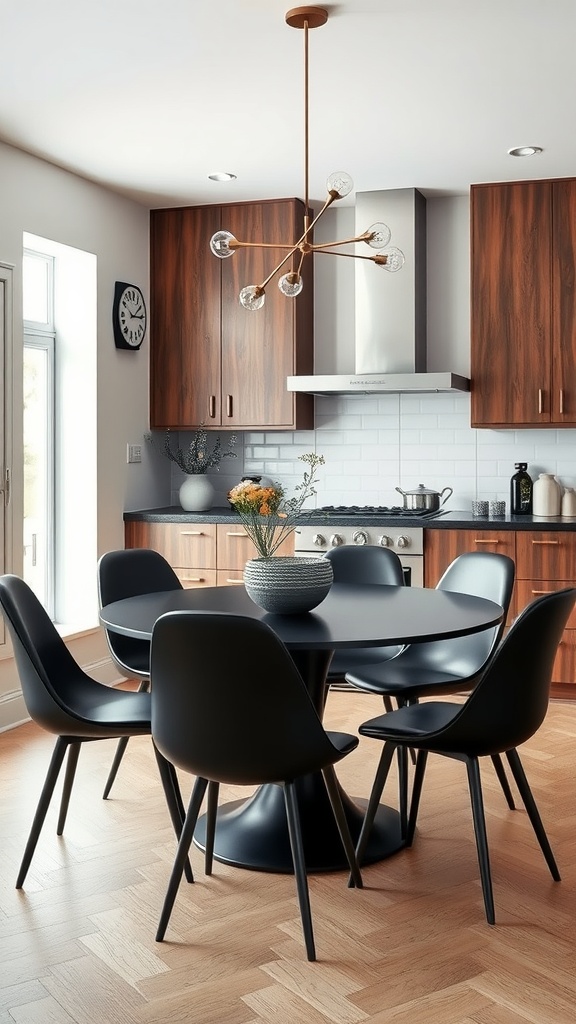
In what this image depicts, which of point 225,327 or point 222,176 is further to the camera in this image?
point 225,327

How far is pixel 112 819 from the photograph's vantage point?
3.43 metres

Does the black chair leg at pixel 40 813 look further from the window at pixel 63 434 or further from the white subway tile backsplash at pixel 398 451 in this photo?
the white subway tile backsplash at pixel 398 451

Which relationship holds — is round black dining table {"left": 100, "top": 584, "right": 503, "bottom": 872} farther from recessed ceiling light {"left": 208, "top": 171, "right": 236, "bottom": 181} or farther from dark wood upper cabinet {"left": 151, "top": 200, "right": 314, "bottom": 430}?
recessed ceiling light {"left": 208, "top": 171, "right": 236, "bottom": 181}

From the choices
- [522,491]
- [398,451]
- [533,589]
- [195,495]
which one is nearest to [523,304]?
[522,491]

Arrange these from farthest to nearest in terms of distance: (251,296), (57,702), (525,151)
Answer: (525,151), (251,296), (57,702)

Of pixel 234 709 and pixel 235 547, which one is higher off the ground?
pixel 235 547

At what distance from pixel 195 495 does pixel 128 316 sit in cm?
105

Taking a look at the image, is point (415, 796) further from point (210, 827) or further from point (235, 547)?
point (235, 547)

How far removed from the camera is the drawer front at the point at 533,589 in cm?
488

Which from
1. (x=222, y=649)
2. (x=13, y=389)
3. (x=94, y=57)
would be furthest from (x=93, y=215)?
(x=222, y=649)

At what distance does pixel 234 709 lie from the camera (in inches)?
94.3

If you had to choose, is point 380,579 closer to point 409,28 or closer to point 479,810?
point 479,810

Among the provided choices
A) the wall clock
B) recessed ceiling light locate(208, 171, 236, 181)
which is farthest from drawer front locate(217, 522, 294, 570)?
recessed ceiling light locate(208, 171, 236, 181)

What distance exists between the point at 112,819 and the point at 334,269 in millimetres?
3508
